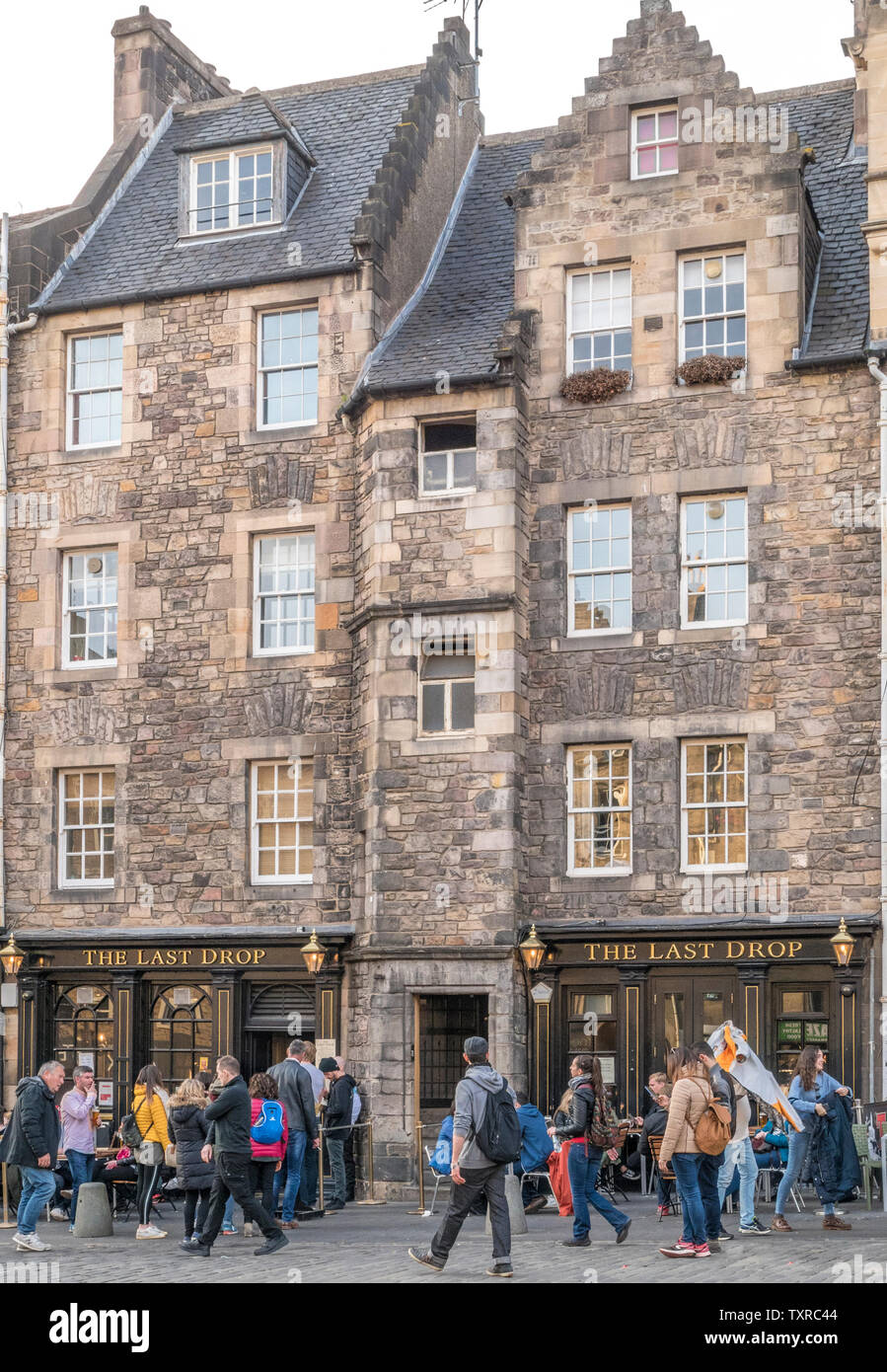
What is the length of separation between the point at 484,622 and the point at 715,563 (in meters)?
2.94

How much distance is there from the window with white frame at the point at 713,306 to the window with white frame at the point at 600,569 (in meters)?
2.23

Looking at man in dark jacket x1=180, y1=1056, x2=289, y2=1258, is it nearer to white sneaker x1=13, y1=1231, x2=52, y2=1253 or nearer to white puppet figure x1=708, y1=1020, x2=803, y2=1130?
white sneaker x1=13, y1=1231, x2=52, y2=1253

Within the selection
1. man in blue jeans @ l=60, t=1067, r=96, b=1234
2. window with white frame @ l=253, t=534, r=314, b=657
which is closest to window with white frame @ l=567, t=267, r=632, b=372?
window with white frame @ l=253, t=534, r=314, b=657

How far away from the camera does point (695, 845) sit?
24.0m

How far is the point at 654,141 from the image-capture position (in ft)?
83.5

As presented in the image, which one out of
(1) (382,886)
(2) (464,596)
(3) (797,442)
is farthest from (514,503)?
(1) (382,886)

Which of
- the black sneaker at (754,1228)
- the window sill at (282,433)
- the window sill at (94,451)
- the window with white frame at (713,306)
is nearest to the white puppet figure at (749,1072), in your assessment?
the black sneaker at (754,1228)

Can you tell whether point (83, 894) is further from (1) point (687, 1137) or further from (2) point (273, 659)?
(1) point (687, 1137)

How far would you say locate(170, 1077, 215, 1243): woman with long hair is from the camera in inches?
677

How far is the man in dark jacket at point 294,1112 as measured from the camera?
1914 centimetres

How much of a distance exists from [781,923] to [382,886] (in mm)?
4905

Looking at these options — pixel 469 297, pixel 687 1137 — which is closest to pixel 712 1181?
pixel 687 1137

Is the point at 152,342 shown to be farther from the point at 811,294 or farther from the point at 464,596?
the point at 811,294

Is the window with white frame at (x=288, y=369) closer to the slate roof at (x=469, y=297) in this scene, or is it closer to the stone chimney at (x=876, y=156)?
the slate roof at (x=469, y=297)
